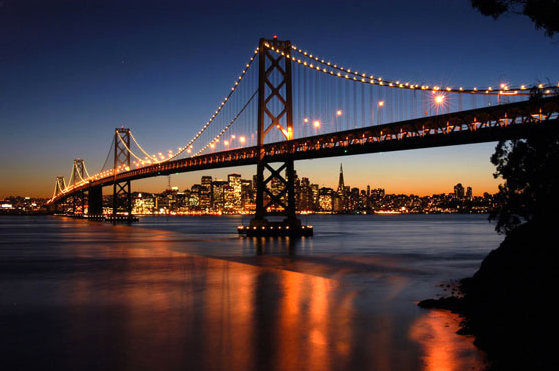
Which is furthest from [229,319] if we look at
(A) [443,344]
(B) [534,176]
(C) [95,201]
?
(C) [95,201]

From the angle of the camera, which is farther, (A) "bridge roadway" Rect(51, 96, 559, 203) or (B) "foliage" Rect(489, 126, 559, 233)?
(A) "bridge roadway" Rect(51, 96, 559, 203)

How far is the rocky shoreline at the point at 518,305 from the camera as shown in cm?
952

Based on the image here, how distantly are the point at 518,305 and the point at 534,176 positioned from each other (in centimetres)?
263

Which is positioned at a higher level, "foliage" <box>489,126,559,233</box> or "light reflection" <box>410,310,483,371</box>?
"foliage" <box>489,126,559,233</box>

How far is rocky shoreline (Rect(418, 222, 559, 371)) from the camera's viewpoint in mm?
9516

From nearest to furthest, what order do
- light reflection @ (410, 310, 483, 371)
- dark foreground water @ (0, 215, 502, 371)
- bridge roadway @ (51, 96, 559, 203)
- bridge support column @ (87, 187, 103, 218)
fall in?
light reflection @ (410, 310, 483, 371), dark foreground water @ (0, 215, 502, 371), bridge roadway @ (51, 96, 559, 203), bridge support column @ (87, 187, 103, 218)

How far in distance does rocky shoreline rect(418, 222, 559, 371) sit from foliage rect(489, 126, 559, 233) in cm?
51

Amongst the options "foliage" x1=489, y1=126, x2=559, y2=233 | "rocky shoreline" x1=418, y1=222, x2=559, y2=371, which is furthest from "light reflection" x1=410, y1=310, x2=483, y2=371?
"foliage" x1=489, y1=126, x2=559, y2=233

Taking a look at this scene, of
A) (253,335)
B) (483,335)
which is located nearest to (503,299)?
(483,335)

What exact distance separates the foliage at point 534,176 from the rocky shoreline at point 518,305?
51 cm

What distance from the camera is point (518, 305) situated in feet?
37.2

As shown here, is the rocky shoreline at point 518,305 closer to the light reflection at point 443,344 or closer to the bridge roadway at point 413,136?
the light reflection at point 443,344

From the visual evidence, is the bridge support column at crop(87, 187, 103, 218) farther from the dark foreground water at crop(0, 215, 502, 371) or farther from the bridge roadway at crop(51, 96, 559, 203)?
the dark foreground water at crop(0, 215, 502, 371)

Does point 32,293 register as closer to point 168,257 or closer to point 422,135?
point 168,257
